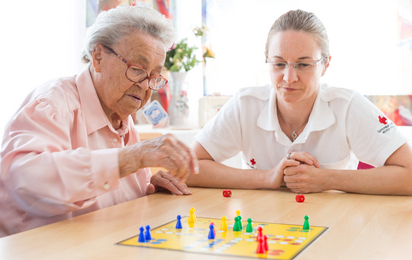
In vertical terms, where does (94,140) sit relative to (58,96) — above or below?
below

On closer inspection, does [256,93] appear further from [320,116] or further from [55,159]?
[55,159]

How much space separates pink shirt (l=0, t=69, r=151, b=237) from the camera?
45.2 inches

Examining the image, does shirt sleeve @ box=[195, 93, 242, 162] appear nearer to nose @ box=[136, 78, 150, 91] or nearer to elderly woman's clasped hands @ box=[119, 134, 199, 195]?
nose @ box=[136, 78, 150, 91]

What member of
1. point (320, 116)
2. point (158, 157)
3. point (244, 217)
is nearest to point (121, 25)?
point (158, 157)

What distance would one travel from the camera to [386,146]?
1642mm

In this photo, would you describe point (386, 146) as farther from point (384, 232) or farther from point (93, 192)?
point (93, 192)

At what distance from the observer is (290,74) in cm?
165

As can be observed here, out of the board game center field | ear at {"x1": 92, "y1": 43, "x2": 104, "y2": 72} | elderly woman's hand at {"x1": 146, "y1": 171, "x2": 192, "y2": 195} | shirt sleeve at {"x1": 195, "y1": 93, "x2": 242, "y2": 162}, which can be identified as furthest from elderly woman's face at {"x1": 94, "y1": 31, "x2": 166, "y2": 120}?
the board game center field

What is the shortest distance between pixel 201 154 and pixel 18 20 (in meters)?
1.64

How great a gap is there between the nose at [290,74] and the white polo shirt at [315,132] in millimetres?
203

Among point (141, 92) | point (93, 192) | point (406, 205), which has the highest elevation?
point (141, 92)

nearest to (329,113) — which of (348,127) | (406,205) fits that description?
(348,127)

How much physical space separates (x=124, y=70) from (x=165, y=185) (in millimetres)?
450

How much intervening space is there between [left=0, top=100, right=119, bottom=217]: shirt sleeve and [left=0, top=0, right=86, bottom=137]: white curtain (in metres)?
1.58
